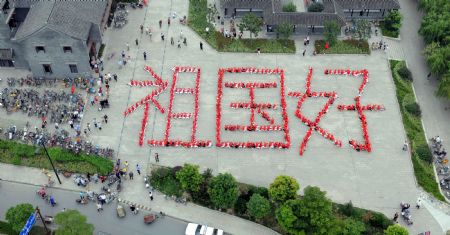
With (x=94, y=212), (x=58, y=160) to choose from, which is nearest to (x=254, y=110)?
(x=94, y=212)

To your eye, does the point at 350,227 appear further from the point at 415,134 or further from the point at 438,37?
the point at 438,37

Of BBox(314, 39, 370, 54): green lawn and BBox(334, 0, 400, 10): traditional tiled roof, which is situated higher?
BBox(334, 0, 400, 10): traditional tiled roof

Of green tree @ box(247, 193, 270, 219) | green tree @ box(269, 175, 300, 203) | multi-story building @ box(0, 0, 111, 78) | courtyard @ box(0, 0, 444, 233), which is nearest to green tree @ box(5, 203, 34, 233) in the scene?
courtyard @ box(0, 0, 444, 233)

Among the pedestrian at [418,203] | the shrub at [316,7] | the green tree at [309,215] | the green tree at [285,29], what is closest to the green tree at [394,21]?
the shrub at [316,7]

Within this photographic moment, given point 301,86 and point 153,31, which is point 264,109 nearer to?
point 301,86

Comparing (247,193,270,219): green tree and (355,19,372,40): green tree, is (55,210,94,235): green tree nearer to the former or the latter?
(247,193,270,219): green tree

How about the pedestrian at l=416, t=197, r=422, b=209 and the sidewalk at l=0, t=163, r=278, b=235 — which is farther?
the pedestrian at l=416, t=197, r=422, b=209
